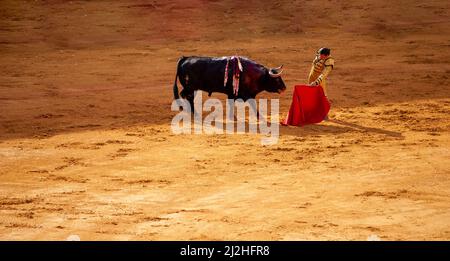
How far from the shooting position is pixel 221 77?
13742mm

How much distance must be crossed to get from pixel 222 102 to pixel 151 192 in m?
5.50

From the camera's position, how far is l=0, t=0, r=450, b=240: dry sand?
28.4 feet

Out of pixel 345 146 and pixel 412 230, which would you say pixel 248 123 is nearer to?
pixel 345 146

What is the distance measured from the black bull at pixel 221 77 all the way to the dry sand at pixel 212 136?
0.80m

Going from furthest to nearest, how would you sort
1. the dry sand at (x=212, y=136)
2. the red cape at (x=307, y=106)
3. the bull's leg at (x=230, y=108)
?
the bull's leg at (x=230, y=108), the red cape at (x=307, y=106), the dry sand at (x=212, y=136)

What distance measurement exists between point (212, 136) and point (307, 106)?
1.83m

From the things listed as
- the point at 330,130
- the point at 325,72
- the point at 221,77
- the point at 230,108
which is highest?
the point at 325,72

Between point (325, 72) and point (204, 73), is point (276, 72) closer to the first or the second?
point (325, 72)

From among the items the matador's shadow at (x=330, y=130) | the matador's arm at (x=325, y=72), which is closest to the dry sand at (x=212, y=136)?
the matador's shadow at (x=330, y=130)

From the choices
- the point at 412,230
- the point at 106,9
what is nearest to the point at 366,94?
the point at 412,230

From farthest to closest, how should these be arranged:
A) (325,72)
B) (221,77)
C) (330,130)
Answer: (221,77) < (325,72) < (330,130)

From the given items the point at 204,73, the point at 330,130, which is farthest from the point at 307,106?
the point at 204,73

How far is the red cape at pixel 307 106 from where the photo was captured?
43.0 ft

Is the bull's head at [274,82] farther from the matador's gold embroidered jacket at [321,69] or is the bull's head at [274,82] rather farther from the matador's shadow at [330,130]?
the matador's shadow at [330,130]
